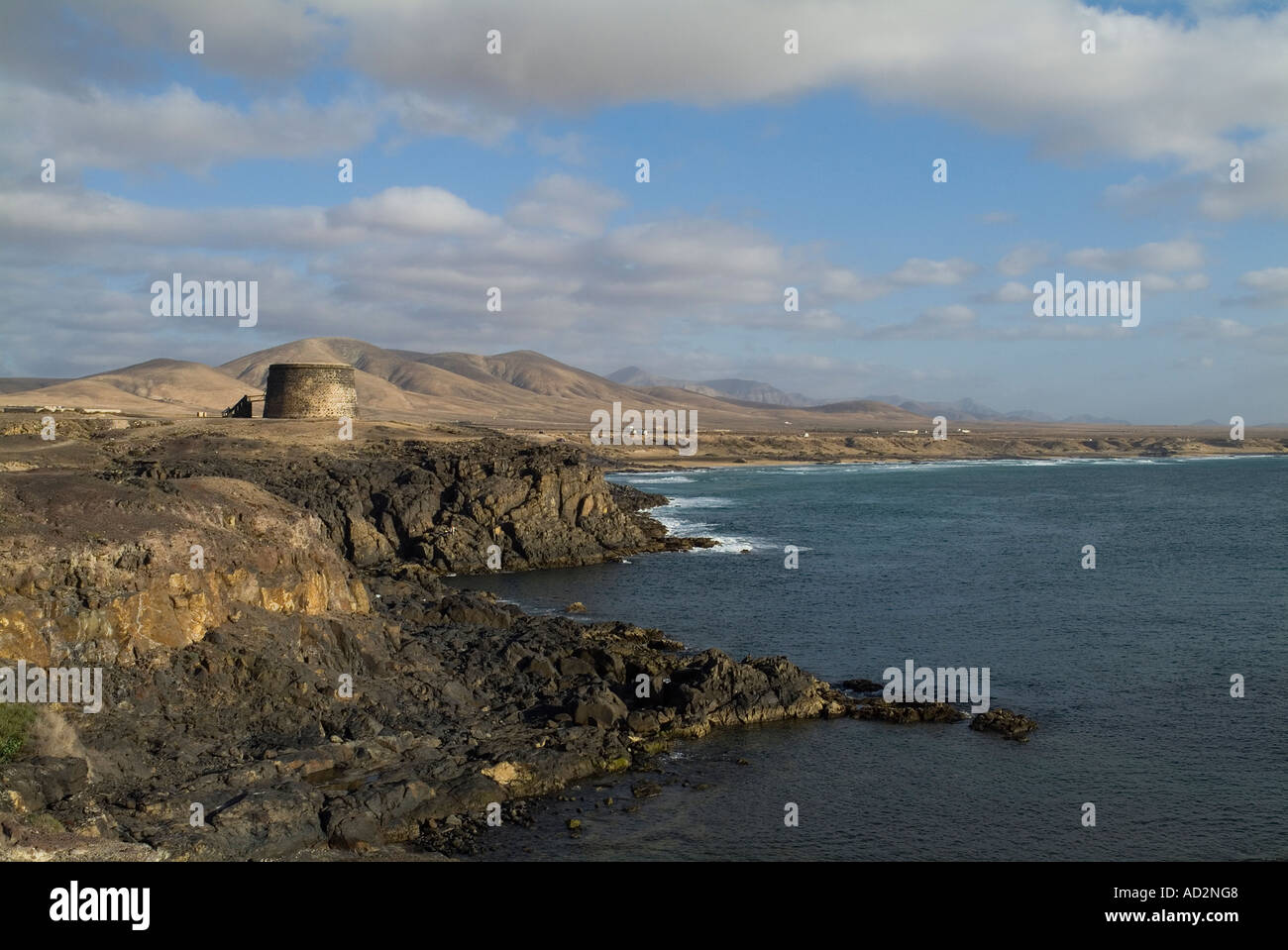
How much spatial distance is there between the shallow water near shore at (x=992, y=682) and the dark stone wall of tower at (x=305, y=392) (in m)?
28.8

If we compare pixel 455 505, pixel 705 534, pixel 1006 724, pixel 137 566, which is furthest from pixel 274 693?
pixel 705 534

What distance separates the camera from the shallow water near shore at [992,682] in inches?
907

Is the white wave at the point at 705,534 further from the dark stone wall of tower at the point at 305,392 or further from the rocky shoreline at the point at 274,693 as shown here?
the dark stone wall of tower at the point at 305,392

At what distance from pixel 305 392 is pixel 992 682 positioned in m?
62.5

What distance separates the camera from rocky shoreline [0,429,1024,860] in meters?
20.9

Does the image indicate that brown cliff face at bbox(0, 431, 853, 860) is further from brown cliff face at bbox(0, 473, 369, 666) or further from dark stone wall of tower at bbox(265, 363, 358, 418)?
dark stone wall of tower at bbox(265, 363, 358, 418)

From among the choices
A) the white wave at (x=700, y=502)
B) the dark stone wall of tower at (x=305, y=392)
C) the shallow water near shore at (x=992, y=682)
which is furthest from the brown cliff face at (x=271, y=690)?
the white wave at (x=700, y=502)

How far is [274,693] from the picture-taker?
2664 cm
